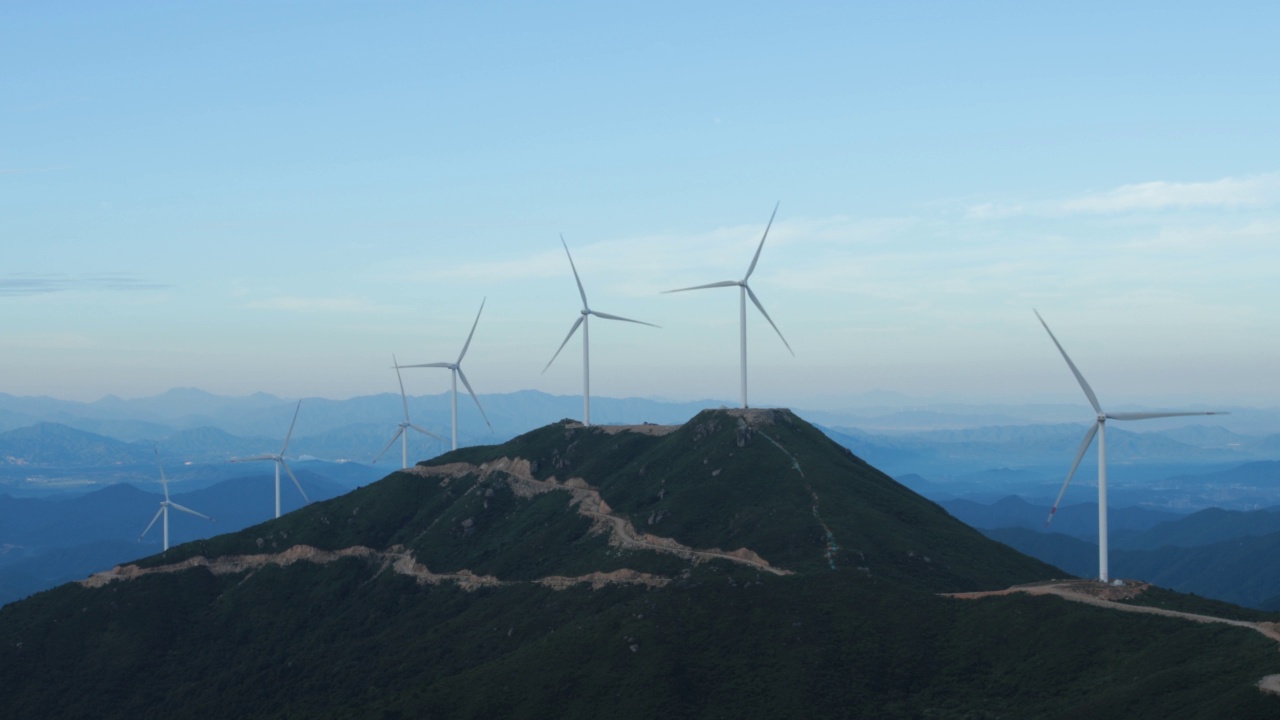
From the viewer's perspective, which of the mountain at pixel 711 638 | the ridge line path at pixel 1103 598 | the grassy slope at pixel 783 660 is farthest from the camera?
the mountain at pixel 711 638

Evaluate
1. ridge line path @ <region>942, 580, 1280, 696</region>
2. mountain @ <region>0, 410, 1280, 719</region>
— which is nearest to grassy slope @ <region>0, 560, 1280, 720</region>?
mountain @ <region>0, 410, 1280, 719</region>

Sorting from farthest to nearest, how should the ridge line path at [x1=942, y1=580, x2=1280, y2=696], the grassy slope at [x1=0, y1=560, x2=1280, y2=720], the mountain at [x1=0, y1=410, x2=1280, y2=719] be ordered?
the mountain at [x1=0, y1=410, x2=1280, y2=719] → the ridge line path at [x1=942, y1=580, x2=1280, y2=696] → the grassy slope at [x1=0, y1=560, x2=1280, y2=720]

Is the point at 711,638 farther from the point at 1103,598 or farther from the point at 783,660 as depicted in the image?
the point at 1103,598

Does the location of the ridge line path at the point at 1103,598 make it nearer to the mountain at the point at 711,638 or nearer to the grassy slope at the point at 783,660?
the mountain at the point at 711,638

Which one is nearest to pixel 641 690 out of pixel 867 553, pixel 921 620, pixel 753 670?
pixel 753 670

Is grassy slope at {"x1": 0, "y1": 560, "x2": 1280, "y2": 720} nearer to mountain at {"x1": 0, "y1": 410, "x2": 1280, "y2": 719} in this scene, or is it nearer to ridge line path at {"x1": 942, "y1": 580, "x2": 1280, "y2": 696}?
mountain at {"x1": 0, "y1": 410, "x2": 1280, "y2": 719}

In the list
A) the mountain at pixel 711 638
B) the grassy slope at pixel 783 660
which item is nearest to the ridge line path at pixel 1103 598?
the mountain at pixel 711 638

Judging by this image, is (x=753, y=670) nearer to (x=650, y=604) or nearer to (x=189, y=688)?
(x=650, y=604)

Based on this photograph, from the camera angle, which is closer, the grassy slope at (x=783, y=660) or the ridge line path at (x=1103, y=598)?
the grassy slope at (x=783, y=660)
